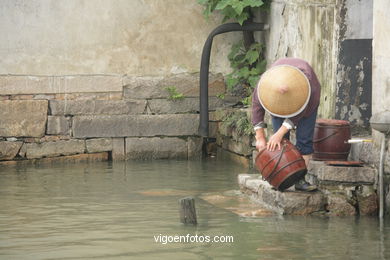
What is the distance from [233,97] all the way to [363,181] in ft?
17.8

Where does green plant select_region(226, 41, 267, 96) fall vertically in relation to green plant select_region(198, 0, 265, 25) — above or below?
below

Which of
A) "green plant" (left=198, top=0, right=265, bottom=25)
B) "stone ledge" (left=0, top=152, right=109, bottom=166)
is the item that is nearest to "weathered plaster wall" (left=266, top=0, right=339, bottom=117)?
"green plant" (left=198, top=0, right=265, bottom=25)

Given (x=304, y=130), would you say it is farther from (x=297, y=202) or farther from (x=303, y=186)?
(x=297, y=202)

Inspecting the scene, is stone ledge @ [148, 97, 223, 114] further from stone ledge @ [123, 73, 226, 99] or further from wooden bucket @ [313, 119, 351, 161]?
wooden bucket @ [313, 119, 351, 161]

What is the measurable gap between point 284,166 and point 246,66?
5.36m

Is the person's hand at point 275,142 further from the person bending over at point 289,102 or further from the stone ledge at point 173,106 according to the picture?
the stone ledge at point 173,106

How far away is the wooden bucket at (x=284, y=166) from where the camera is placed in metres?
7.70

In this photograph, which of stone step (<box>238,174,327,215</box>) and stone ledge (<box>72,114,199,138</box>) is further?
stone ledge (<box>72,114,199,138</box>)

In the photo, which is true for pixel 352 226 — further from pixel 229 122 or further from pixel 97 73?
pixel 97 73

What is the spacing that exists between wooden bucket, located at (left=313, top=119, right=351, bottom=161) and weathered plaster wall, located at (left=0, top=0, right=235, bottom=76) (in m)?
5.00

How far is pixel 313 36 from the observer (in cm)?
1027

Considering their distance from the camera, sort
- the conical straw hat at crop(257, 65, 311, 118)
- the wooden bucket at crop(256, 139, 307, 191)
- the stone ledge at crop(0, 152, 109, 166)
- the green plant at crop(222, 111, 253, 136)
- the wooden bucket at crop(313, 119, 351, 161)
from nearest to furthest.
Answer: the conical straw hat at crop(257, 65, 311, 118) < the wooden bucket at crop(256, 139, 307, 191) < the wooden bucket at crop(313, 119, 351, 161) < the green plant at crop(222, 111, 253, 136) < the stone ledge at crop(0, 152, 109, 166)

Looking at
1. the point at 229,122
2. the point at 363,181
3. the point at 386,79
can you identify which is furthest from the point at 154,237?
the point at 229,122

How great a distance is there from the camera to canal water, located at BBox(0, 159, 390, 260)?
6.37 metres
